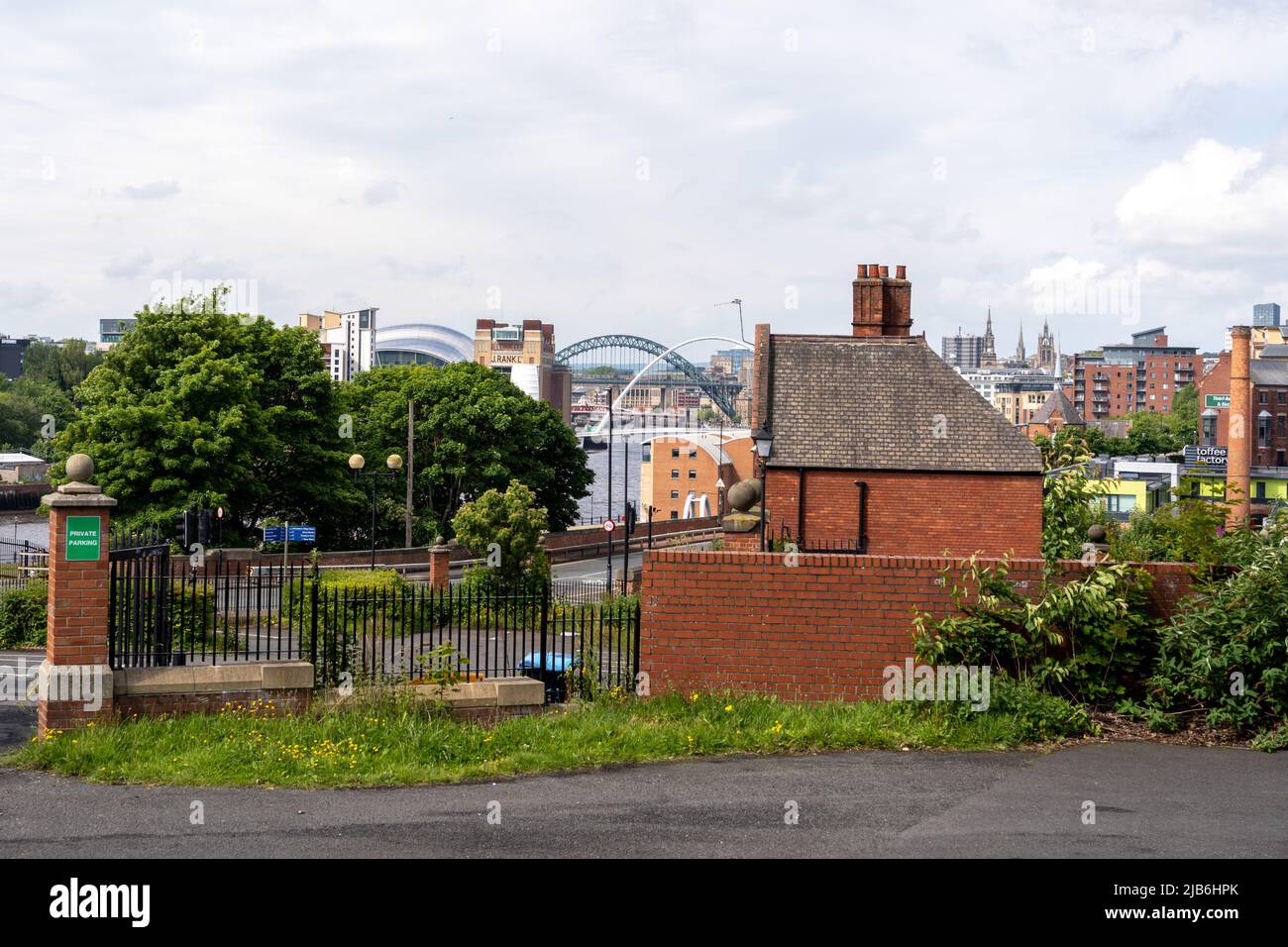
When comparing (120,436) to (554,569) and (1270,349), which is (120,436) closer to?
(554,569)

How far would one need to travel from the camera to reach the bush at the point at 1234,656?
11.0 metres

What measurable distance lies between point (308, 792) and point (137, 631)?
2867mm

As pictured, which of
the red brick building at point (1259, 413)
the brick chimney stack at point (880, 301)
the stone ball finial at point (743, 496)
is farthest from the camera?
the red brick building at point (1259, 413)

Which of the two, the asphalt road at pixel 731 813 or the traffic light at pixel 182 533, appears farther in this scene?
the traffic light at pixel 182 533

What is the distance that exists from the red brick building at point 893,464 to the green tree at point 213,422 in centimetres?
2131

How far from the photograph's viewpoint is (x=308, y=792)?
9500mm

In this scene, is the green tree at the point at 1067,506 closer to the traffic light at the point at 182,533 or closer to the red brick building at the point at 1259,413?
the traffic light at the point at 182,533

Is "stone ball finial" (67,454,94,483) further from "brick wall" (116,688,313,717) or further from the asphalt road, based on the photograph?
the asphalt road

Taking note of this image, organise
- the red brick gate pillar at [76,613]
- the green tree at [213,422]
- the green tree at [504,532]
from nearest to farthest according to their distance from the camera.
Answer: the red brick gate pillar at [76,613]
the green tree at [504,532]
the green tree at [213,422]

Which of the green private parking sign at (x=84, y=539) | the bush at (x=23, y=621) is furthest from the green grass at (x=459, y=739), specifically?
the bush at (x=23, y=621)

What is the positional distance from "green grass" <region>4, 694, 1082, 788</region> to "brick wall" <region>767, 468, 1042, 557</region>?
1674 cm

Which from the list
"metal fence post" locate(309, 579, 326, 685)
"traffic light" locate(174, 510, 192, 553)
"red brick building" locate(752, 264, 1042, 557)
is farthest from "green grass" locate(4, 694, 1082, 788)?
"red brick building" locate(752, 264, 1042, 557)
